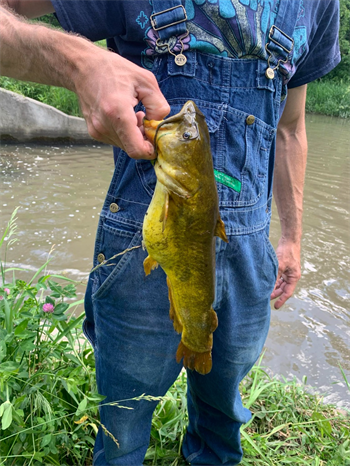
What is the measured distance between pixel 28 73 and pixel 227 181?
2.61 ft

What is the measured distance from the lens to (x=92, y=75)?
1.11m

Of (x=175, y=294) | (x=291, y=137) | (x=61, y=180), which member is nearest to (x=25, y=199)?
(x=61, y=180)

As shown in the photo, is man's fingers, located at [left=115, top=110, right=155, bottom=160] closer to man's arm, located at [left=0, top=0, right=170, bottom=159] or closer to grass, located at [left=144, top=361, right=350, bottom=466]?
man's arm, located at [left=0, top=0, right=170, bottom=159]

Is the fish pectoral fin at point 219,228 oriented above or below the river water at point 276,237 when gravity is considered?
above

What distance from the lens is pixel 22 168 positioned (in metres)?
7.11

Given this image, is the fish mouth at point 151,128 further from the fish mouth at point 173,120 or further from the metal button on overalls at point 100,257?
the metal button on overalls at point 100,257

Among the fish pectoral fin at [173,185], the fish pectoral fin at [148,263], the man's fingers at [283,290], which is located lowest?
the man's fingers at [283,290]

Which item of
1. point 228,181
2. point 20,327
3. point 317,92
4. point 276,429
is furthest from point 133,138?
point 317,92

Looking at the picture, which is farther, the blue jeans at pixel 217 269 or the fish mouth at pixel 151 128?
the blue jeans at pixel 217 269

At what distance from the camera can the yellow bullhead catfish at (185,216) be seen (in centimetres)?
106

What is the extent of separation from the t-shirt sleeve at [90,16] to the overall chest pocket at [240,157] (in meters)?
0.52

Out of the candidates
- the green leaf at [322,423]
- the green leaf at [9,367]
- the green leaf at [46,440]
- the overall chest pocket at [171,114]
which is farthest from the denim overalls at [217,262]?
the green leaf at [322,423]

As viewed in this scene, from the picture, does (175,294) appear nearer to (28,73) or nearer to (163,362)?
(163,362)

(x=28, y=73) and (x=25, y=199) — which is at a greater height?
(x=28, y=73)
